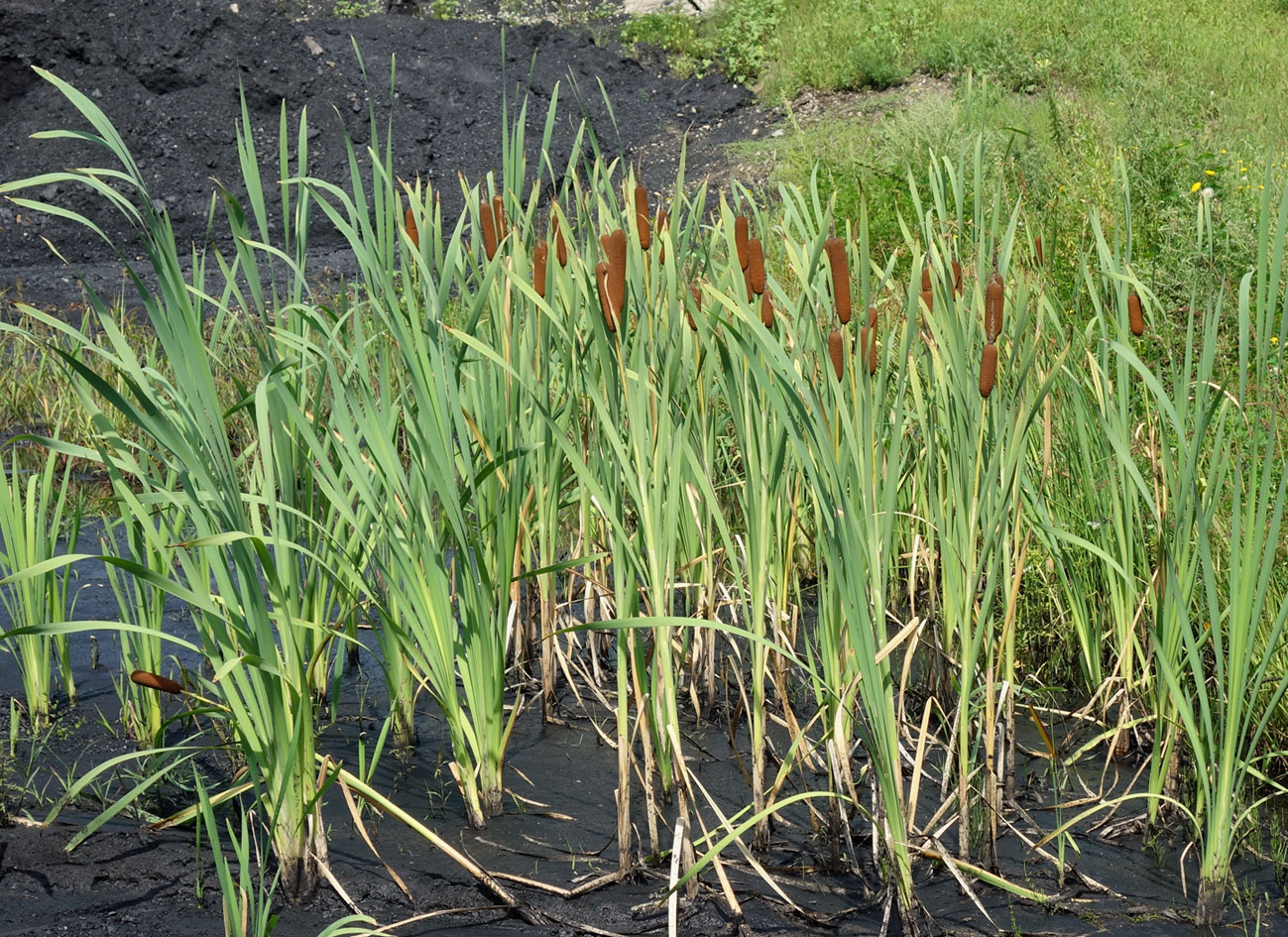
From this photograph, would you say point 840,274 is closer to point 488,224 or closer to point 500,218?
point 488,224

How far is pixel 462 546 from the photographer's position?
1.70m

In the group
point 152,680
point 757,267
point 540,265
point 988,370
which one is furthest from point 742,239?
A: point 152,680

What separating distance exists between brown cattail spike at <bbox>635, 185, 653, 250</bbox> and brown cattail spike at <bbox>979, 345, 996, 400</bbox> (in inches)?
24.8

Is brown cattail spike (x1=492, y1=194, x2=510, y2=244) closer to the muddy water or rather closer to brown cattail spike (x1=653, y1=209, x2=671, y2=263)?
brown cattail spike (x1=653, y1=209, x2=671, y2=263)

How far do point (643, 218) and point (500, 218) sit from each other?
506 millimetres

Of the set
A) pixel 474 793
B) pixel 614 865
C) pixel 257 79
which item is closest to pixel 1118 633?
pixel 614 865

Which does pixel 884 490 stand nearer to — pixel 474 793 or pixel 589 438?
pixel 589 438

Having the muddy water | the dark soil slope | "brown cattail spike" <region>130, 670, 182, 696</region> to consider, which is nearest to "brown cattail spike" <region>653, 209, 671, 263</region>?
the muddy water

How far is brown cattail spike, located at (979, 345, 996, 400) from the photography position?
141cm

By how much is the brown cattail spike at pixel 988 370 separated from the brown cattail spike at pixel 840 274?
0.18 m

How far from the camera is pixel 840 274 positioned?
1.35 metres

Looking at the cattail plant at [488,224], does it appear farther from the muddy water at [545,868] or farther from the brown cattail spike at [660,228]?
the muddy water at [545,868]

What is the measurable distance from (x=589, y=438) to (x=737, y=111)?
10163 mm

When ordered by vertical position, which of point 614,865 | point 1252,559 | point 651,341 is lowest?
point 614,865
